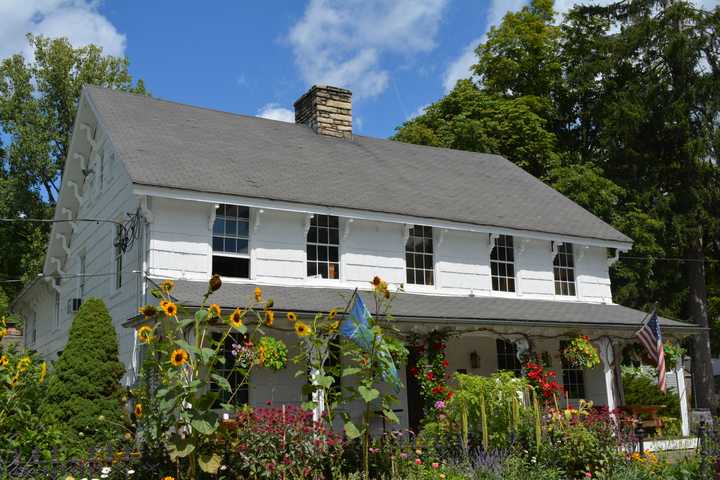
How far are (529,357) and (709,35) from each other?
1930cm

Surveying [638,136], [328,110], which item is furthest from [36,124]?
[638,136]

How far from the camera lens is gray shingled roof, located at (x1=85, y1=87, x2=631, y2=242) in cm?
1575

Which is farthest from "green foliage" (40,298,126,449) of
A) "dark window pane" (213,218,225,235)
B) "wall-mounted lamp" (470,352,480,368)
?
"wall-mounted lamp" (470,352,480,368)

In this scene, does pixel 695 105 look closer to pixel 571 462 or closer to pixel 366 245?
pixel 366 245

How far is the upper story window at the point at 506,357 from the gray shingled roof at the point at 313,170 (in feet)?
9.71

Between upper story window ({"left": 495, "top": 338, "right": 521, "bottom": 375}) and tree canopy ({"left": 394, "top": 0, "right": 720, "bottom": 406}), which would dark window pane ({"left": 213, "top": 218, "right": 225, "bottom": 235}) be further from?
tree canopy ({"left": 394, "top": 0, "right": 720, "bottom": 406})

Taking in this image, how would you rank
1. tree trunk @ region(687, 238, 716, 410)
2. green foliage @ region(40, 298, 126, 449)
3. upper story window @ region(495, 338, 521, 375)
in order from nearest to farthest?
green foliage @ region(40, 298, 126, 449)
upper story window @ region(495, 338, 521, 375)
tree trunk @ region(687, 238, 716, 410)

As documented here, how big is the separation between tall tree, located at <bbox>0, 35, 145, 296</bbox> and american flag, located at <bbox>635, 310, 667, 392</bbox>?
85.2ft

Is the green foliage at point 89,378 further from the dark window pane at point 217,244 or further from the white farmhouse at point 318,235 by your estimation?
the dark window pane at point 217,244

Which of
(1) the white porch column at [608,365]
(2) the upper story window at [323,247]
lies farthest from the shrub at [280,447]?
(1) the white porch column at [608,365]

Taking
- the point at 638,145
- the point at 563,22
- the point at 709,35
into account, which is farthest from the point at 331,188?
the point at 563,22

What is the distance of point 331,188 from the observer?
17078 mm

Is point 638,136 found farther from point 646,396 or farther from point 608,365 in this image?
point 608,365

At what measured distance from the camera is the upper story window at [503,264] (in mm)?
18766
